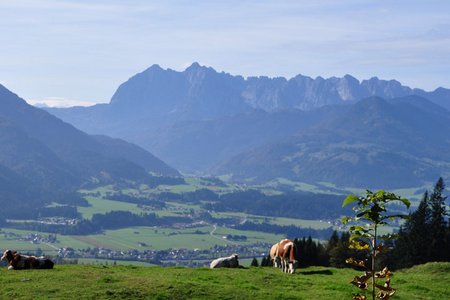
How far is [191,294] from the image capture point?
94.5 feet

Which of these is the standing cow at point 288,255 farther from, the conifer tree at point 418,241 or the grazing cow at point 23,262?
the conifer tree at point 418,241

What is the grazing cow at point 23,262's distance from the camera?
34594 millimetres

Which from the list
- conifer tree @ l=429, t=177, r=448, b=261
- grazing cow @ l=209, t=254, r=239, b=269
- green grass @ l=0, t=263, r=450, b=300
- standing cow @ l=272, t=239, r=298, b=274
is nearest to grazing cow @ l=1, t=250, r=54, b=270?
green grass @ l=0, t=263, r=450, b=300

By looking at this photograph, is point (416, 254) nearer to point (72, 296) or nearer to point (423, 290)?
point (423, 290)

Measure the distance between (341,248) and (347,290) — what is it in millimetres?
51434

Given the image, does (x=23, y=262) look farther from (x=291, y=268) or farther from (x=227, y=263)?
(x=291, y=268)

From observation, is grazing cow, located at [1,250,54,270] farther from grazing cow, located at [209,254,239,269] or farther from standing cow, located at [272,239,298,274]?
standing cow, located at [272,239,298,274]

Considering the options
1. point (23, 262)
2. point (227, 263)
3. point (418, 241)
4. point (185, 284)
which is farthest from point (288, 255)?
point (418, 241)

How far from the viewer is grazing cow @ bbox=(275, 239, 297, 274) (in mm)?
36531

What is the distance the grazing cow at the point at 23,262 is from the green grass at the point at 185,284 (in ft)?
2.79

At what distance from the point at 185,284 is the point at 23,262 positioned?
10.7 meters

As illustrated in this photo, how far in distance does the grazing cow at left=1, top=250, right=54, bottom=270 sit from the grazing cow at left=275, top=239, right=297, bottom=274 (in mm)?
13795

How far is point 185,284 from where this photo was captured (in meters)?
30.0

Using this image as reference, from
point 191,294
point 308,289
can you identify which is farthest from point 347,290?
point 191,294
